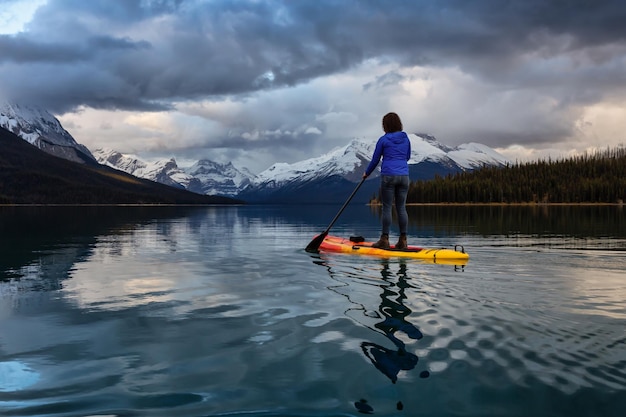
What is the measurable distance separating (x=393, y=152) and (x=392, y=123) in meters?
1.24

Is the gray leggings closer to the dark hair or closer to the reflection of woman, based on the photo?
the dark hair

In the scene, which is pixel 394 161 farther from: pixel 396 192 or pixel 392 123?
pixel 392 123

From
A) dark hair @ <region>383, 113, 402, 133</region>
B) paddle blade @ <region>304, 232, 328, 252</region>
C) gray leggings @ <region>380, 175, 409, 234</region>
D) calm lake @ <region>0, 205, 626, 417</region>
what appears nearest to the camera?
calm lake @ <region>0, 205, 626, 417</region>

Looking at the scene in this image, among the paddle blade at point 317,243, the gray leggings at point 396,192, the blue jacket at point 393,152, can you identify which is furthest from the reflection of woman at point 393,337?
the paddle blade at point 317,243

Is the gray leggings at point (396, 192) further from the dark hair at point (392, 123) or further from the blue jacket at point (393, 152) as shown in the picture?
the dark hair at point (392, 123)

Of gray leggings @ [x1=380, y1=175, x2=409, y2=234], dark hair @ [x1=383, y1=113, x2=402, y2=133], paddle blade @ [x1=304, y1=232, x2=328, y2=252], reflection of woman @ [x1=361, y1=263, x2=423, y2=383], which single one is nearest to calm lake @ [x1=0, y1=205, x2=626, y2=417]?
reflection of woman @ [x1=361, y1=263, x2=423, y2=383]

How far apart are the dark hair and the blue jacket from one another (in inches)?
9.3

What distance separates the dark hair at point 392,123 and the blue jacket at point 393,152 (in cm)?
24

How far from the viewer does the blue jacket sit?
805 inches

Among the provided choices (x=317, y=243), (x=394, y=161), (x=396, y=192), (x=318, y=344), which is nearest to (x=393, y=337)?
(x=318, y=344)

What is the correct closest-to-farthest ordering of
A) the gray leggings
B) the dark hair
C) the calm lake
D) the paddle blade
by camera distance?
the calm lake < the gray leggings < the dark hair < the paddle blade

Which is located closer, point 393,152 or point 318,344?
point 318,344

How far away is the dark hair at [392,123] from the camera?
2066 cm

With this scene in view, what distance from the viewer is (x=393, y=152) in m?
20.6
